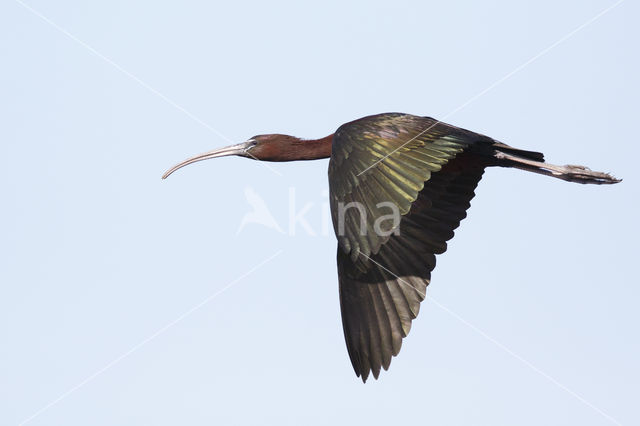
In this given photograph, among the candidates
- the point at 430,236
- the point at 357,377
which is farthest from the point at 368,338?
the point at 430,236

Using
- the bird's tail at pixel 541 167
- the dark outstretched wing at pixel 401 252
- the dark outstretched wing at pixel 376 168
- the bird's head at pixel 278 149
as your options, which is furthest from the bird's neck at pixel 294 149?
the bird's tail at pixel 541 167

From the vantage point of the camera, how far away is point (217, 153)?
14.9 metres

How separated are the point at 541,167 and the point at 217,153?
13.6ft

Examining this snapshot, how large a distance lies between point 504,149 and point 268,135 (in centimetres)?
301

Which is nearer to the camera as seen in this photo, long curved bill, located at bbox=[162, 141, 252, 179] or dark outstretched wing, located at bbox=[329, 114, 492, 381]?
dark outstretched wing, located at bbox=[329, 114, 492, 381]

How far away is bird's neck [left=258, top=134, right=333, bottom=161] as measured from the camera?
13.9 meters

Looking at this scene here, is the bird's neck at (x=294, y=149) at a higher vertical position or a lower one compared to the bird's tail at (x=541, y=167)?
lower

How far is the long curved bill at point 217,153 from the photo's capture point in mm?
14594

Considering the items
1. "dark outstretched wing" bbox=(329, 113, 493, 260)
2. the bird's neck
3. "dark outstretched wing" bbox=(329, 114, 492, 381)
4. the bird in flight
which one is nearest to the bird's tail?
the bird in flight

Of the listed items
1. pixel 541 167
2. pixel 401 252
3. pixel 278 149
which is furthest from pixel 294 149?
pixel 541 167

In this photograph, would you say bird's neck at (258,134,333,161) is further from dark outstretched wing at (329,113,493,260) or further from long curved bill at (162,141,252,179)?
dark outstretched wing at (329,113,493,260)

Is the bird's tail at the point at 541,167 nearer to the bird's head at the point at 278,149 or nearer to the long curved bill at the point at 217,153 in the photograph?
the bird's head at the point at 278,149

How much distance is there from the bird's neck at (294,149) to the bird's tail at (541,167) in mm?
2079

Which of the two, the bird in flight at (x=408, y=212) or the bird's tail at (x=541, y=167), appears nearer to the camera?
the bird in flight at (x=408, y=212)
